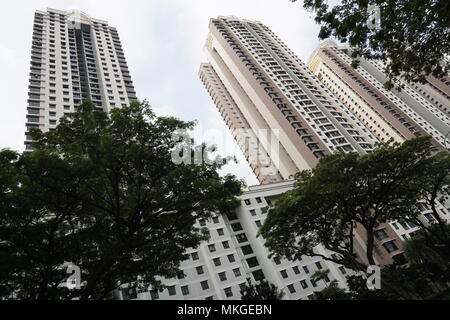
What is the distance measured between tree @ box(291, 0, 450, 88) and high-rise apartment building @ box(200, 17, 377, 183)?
1690 inches

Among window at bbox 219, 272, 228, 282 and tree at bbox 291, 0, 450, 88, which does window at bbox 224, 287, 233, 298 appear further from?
tree at bbox 291, 0, 450, 88

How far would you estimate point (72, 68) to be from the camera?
191 feet

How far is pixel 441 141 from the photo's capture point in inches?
2621

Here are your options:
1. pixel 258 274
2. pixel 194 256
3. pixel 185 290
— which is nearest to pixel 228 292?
pixel 185 290

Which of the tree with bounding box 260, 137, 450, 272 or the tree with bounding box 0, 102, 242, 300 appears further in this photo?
the tree with bounding box 260, 137, 450, 272

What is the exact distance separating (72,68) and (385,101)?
3017 inches

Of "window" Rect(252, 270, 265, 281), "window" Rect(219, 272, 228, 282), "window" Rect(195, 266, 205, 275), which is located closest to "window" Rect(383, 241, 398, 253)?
"window" Rect(252, 270, 265, 281)

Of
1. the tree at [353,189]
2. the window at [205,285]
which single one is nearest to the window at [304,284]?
the window at [205,285]

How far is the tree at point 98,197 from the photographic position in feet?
33.9

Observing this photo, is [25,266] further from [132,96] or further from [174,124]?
[132,96]

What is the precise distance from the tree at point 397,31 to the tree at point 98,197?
711 centimetres

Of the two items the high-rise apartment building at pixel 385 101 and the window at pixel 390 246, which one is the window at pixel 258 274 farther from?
the high-rise apartment building at pixel 385 101

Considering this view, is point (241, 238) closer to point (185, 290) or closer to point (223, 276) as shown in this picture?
point (223, 276)

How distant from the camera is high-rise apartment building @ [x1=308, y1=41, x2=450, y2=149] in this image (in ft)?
233
